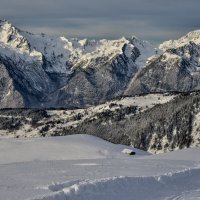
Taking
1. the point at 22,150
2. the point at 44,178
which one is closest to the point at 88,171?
the point at 44,178

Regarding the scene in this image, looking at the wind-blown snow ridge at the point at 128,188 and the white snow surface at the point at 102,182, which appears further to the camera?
the white snow surface at the point at 102,182

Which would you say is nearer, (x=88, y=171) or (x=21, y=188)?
(x=21, y=188)

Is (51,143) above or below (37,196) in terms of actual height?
below

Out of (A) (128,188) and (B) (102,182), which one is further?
(A) (128,188)

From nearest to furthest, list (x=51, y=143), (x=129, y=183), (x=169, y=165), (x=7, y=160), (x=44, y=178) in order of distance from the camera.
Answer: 1. (x=129, y=183)
2. (x=44, y=178)
3. (x=169, y=165)
4. (x=7, y=160)
5. (x=51, y=143)

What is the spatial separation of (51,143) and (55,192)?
10235 centimetres

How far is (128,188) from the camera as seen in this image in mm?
40625

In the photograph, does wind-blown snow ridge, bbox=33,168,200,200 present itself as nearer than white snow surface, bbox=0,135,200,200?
Yes

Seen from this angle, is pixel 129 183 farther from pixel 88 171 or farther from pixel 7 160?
pixel 7 160

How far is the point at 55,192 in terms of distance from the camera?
35.3 meters

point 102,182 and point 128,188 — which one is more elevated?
point 102,182

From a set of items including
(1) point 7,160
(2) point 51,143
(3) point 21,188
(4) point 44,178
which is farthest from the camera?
(2) point 51,143

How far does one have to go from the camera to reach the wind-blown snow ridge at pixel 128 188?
119ft

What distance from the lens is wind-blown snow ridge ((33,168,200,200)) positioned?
3619 centimetres
